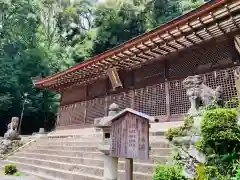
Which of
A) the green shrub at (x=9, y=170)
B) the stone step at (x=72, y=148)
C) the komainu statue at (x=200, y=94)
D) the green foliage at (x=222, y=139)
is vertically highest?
the komainu statue at (x=200, y=94)

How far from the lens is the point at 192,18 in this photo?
768 cm

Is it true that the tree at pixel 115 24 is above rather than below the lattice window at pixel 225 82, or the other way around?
above

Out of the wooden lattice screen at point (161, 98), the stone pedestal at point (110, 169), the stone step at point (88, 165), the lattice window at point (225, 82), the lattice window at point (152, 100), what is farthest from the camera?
the lattice window at point (152, 100)

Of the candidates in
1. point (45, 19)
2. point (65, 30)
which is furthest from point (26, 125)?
point (45, 19)

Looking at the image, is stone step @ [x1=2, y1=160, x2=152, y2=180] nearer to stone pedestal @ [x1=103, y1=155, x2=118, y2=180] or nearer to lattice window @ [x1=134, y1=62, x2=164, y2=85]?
stone pedestal @ [x1=103, y1=155, x2=118, y2=180]

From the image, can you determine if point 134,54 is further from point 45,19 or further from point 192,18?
point 45,19

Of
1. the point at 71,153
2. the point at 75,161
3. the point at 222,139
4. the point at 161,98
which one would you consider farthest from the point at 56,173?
the point at 222,139

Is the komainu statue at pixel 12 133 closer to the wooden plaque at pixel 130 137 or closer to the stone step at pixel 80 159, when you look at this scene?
the stone step at pixel 80 159

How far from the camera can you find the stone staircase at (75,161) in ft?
21.6

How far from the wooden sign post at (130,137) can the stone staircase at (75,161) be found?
1.53 m

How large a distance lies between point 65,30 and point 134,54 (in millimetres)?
25220

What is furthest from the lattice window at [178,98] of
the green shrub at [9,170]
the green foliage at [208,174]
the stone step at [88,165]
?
the green shrub at [9,170]

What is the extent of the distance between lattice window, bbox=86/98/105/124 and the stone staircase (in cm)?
275

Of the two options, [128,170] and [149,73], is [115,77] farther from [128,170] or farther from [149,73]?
[128,170]
